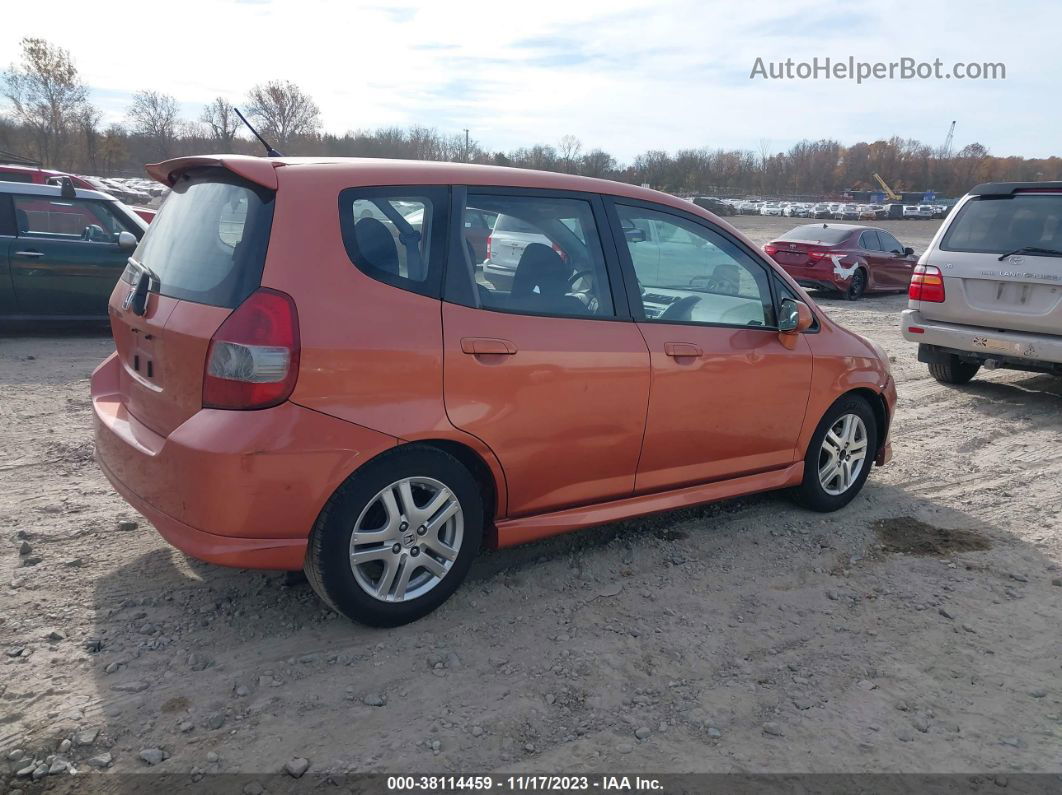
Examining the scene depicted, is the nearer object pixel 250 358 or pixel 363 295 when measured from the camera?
pixel 250 358

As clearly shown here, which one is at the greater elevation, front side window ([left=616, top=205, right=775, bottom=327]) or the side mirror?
front side window ([left=616, top=205, right=775, bottom=327])

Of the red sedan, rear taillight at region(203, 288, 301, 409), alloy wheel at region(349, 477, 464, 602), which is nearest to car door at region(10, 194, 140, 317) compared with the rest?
rear taillight at region(203, 288, 301, 409)

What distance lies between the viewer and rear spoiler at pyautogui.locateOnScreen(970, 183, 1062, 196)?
754 cm

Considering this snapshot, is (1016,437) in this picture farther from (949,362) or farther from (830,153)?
(830,153)

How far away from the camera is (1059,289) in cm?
709

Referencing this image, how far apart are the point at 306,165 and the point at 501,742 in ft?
7.25

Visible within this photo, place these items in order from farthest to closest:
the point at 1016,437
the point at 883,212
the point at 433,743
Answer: the point at 883,212, the point at 1016,437, the point at 433,743

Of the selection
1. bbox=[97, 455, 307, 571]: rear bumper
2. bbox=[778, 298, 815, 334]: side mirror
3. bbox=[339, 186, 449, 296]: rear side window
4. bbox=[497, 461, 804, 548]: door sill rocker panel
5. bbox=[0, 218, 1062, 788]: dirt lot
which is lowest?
bbox=[0, 218, 1062, 788]: dirt lot

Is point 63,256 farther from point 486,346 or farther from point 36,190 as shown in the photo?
point 486,346

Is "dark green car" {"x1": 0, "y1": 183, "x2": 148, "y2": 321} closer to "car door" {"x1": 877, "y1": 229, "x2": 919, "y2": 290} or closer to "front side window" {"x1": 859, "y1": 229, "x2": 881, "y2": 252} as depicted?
"front side window" {"x1": 859, "y1": 229, "x2": 881, "y2": 252}

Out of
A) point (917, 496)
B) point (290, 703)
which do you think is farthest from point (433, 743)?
point (917, 496)

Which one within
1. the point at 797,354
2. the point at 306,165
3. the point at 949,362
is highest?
the point at 306,165

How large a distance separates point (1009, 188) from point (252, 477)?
7.43 metres

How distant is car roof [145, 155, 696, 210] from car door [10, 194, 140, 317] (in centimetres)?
586
